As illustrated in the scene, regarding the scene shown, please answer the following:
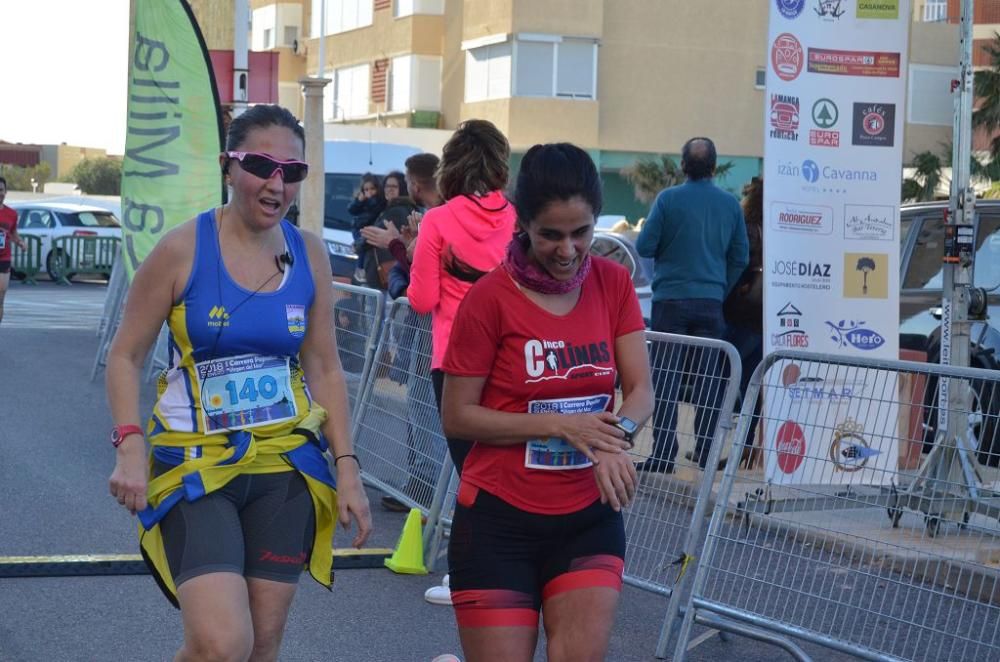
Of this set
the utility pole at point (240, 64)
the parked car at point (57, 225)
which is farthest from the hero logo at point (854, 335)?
the parked car at point (57, 225)

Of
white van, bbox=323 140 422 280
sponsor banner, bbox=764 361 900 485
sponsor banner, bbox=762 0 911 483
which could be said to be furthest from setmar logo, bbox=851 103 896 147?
white van, bbox=323 140 422 280

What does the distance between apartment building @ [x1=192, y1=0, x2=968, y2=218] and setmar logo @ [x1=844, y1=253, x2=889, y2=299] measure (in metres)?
32.3

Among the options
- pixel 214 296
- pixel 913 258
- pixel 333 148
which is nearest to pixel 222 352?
pixel 214 296

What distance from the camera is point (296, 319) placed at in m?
4.09

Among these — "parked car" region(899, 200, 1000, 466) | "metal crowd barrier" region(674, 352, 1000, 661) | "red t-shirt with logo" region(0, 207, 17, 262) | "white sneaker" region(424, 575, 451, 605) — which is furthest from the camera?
"red t-shirt with logo" region(0, 207, 17, 262)

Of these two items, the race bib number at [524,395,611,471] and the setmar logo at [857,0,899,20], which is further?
the setmar logo at [857,0,899,20]

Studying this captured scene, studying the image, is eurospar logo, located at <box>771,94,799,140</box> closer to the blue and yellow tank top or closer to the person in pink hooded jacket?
the person in pink hooded jacket

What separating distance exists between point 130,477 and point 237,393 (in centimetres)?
36

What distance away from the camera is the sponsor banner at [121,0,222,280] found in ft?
33.5

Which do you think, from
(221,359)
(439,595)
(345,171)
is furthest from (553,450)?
(345,171)

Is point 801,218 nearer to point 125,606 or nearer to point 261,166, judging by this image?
point 125,606

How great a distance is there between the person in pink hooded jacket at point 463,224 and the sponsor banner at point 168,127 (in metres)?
4.24

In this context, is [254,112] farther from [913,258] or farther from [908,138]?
[908,138]

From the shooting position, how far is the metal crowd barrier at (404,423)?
748cm
